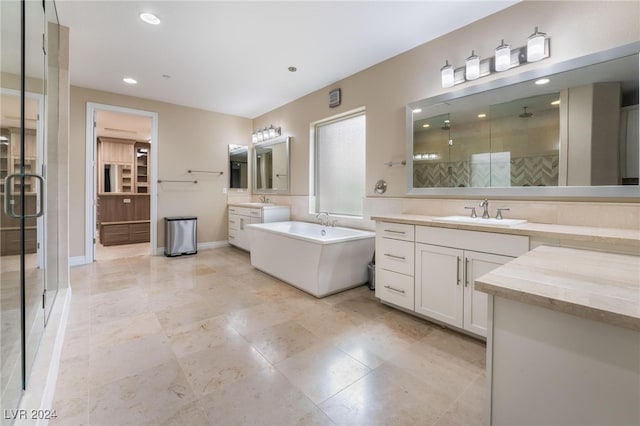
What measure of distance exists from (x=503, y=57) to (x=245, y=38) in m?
2.34

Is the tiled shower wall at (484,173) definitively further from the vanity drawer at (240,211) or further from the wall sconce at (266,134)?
the vanity drawer at (240,211)

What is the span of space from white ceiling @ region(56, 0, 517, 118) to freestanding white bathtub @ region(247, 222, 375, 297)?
6.58ft

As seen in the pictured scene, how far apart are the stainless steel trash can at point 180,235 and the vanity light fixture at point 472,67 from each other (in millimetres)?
4527

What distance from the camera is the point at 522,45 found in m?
2.27

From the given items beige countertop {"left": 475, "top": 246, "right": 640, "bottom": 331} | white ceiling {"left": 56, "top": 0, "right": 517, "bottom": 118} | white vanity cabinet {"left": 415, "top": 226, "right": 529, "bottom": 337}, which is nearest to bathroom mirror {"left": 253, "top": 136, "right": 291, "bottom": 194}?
white ceiling {"left": 56, "top": 0, "right": 517, "bottom": 118}

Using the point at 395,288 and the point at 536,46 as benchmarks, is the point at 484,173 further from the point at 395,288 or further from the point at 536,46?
the point at 395,288

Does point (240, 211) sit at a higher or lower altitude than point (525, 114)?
lower

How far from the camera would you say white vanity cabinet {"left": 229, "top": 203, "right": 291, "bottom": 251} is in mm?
4660

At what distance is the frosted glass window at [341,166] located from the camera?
384cm

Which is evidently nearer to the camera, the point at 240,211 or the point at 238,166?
the point at 240,211

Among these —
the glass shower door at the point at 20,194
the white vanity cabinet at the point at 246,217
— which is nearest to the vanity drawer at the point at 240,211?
the white vanity cabinet at the point at 246,217

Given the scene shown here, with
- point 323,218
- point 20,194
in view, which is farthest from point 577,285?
point 323,218

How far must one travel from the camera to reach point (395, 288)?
2.62 m

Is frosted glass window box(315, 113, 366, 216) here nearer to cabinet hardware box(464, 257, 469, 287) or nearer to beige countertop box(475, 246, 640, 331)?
cabinet hardware box(464, 257, 469, 287)
